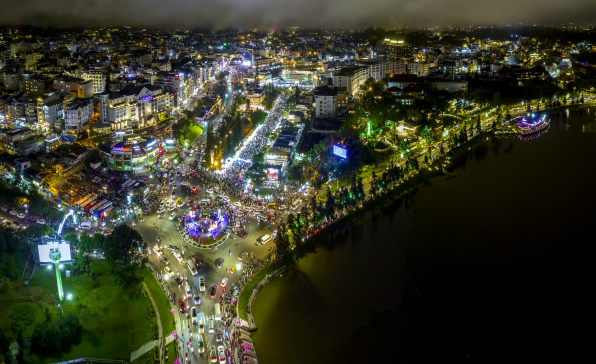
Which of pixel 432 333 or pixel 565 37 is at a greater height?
pixel 565 37

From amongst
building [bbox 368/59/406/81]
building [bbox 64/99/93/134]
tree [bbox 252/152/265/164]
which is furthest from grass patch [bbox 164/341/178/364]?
building [bbox 368/59/406/81]

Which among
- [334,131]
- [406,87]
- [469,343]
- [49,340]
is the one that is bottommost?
[469,343]

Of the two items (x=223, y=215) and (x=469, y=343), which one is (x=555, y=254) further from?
(x=223, y=215)

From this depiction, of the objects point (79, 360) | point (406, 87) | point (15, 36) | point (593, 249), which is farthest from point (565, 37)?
point (79, 360)

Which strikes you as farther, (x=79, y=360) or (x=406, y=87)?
(x=406, y=87)

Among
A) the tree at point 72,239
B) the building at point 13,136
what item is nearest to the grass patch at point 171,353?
the tree at point 72,239

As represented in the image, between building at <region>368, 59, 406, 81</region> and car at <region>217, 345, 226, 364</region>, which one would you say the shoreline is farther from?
building at <region>368, 59, 406, 81</region>

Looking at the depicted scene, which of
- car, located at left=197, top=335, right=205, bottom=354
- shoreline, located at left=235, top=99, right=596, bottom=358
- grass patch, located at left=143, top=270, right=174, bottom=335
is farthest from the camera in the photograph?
shoreline, located at left=235, top=99, right=596, bottom=358
